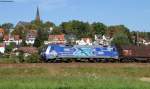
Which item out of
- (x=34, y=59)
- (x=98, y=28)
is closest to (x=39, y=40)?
(x=98, y=28)

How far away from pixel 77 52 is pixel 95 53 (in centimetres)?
252

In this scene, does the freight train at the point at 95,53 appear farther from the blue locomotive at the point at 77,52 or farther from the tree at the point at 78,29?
the tree at the point at 78,29

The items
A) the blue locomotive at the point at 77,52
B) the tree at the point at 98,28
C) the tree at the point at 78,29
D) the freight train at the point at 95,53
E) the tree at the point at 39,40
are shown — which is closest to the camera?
the blue locomotive at the point at 77,52

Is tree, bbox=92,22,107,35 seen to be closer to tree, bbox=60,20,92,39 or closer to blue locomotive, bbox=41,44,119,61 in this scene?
tree, bbox=60,20,92,39

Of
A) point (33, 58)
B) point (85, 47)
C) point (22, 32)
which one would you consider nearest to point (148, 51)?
point (85, 47)

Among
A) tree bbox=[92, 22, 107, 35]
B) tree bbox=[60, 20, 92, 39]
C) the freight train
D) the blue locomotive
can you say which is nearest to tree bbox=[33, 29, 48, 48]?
tree bbox=[60, 20, 92, 39]

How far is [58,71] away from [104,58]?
54.7 feet

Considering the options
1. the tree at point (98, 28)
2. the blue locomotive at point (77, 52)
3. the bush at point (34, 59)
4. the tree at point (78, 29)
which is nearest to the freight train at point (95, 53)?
the blue locomotive at point (77, 52)

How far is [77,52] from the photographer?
175ft

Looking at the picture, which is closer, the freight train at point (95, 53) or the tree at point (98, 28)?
the freight train at point (95, 53)

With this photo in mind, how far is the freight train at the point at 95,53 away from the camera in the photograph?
169 ft

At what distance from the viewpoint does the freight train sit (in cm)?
5144

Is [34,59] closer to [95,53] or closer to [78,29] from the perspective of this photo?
[95,53]

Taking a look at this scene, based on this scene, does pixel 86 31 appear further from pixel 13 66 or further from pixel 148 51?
pixel 13 66
